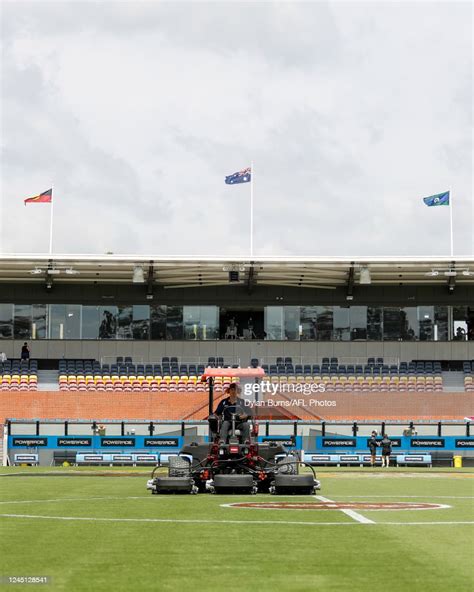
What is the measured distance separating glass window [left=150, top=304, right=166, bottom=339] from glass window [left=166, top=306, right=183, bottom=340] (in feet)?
0.73

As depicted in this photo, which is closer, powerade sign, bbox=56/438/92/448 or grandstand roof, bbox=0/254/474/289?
powerade sign, bbox=56/438/92/448

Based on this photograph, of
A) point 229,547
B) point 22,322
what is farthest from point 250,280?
point 229,547

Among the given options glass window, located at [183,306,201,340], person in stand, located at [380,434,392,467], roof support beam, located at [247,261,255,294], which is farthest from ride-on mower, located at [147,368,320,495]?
glass window, located at [183,306,201,340]

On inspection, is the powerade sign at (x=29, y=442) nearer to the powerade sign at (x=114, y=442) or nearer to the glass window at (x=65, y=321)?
the powerade sign at (x=114, y=442)

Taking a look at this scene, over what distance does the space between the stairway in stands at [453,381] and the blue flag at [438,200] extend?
8984mm

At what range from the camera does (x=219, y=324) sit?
55656 millimetres

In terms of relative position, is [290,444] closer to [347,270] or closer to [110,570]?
[347,270]

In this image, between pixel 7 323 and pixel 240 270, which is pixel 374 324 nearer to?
pixel 240 270

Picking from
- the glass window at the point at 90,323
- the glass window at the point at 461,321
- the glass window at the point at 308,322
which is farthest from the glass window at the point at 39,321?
the glass window at the point at 461,321

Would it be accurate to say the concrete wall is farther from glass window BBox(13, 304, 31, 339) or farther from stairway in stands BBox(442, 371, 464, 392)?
stairway in stands BBox(442, 371, 464, 392)

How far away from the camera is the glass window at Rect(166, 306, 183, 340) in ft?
182

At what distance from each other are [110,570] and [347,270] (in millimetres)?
46230

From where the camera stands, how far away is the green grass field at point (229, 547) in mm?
7449

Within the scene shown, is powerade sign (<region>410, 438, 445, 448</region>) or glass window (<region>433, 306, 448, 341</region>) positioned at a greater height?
glass window (<region>433, 306, 448, 341</region>)
